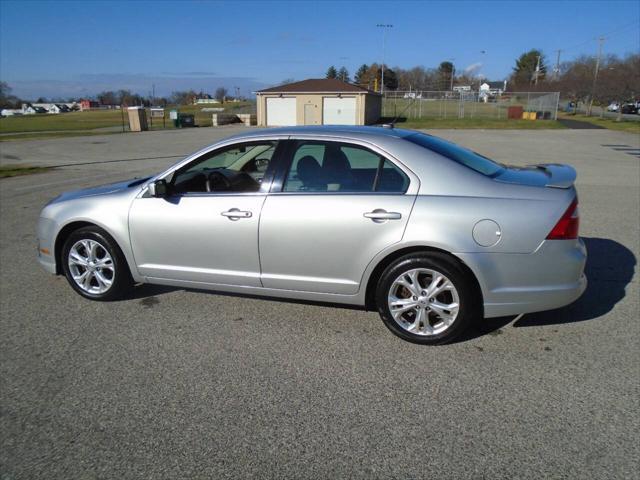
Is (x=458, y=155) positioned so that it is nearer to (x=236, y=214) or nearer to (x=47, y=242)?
(x=236, y=214)

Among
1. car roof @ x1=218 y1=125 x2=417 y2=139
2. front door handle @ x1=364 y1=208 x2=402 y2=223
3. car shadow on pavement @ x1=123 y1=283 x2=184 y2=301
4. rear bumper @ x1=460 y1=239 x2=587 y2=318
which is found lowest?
car shadow on pavement @ x1=123 y1=283 x2=184 y2=301

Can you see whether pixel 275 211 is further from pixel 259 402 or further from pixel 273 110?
pixel 273 110

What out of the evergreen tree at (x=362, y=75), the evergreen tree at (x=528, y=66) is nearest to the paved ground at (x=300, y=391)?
the evergreen tree at (x=362, y=75)

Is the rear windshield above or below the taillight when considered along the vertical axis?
above

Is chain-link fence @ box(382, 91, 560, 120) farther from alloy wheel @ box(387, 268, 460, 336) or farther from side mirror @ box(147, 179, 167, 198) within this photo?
alloy wheel @ box(387, 268, 460, 336)

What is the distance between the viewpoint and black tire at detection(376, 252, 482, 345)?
142 inches

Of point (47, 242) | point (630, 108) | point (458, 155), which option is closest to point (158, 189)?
point (47, 242)

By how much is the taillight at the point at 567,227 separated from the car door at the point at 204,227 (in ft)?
7.19

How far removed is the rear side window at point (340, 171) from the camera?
3828 mm

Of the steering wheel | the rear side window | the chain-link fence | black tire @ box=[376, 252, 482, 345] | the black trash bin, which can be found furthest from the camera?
the chain-link fence

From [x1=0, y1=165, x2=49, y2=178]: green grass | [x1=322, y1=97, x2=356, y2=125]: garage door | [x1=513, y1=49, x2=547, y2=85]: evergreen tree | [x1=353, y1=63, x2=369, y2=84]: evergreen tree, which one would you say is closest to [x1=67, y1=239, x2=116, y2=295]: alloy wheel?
[x1=0, y1=165, x2=49, y2=178]: green grass

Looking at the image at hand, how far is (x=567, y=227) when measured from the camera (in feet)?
11.6

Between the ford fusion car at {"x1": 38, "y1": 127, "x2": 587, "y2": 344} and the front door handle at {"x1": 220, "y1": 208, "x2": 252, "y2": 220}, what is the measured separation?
10mm

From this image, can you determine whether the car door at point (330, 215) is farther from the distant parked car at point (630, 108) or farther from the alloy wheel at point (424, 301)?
the distant parked car at point (630, 108)
